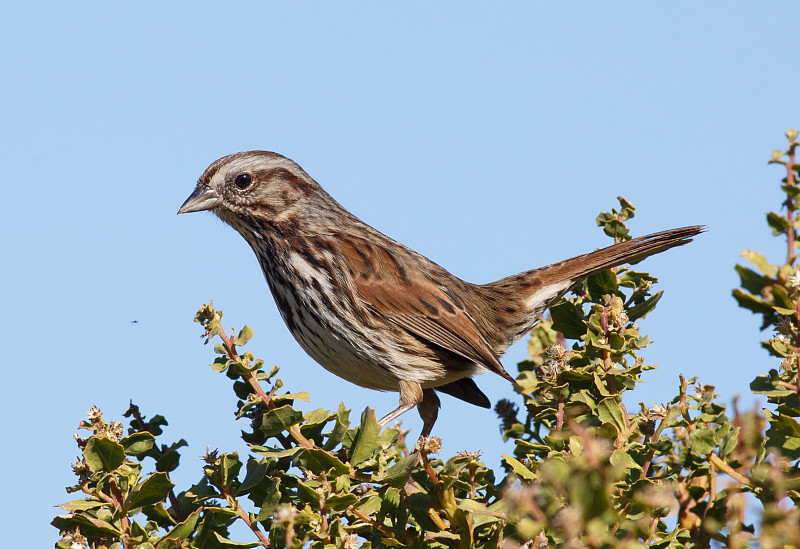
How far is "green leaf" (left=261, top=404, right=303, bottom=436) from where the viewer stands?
8.87 feet

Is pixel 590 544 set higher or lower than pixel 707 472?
lower

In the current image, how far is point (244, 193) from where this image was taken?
5.47m

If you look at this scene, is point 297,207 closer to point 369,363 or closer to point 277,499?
point 369,363

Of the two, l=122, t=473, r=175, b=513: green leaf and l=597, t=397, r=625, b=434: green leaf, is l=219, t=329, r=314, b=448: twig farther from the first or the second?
l=597, t=397, r=625, b=434: green leaf

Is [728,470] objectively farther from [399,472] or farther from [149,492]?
[149,492]

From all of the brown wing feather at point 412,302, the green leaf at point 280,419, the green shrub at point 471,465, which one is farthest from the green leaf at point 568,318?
the brown wing feather at point 412,302

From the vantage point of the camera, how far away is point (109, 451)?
98.5 inches

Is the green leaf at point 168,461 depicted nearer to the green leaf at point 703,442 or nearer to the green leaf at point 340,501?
the green leaf at point 340,501

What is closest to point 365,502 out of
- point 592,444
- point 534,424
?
point 534,424

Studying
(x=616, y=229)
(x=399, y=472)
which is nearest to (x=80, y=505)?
(x=399, y=472)

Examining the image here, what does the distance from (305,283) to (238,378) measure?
1.96m

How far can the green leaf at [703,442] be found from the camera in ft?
6.97

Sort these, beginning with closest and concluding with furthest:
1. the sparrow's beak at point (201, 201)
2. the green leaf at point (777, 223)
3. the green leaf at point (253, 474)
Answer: the green leaf at point (777, 223)
the green leaf at point (253, 474)
the sparrow's beak at point (201, 201)

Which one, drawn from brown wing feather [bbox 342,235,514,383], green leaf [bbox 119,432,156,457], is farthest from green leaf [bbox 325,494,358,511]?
brown wing feather [bbox 342,235,514,383]
